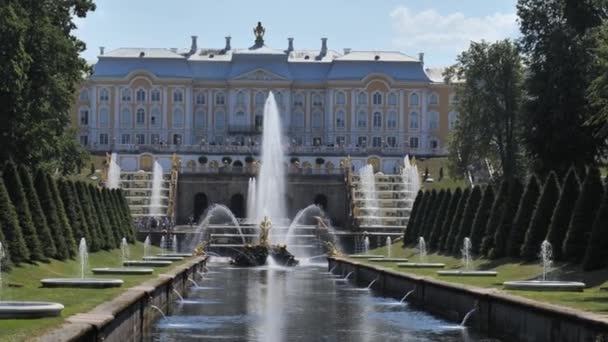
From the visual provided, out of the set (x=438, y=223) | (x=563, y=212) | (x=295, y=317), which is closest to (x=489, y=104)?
(x=438, y=223)

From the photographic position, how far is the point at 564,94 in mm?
50188

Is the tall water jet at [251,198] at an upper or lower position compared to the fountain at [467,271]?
upper

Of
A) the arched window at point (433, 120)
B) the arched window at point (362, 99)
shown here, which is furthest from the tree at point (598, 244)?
the arched window at point (433, 120)

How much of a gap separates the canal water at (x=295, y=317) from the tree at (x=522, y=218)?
14.8ft

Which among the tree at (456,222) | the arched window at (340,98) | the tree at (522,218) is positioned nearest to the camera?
the tree at (522,218)

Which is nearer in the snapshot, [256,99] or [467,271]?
[467,271]

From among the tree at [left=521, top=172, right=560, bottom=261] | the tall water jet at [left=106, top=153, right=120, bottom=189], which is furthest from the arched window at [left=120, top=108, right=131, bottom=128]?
the tree at [left=521, top=172, right=560, bottom=261]

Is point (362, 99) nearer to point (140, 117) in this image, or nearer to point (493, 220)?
point (140, 117)

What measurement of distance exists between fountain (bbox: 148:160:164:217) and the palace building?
35950 millimetres

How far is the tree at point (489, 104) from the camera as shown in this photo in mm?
69875

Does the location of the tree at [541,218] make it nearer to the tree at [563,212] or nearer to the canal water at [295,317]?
the tree at [563,212]

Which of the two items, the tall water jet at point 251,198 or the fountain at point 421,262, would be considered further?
the tall water jet at point 251,198

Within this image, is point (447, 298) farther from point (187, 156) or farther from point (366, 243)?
point (187, 156)

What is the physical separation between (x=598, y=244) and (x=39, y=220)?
14.3 metres
